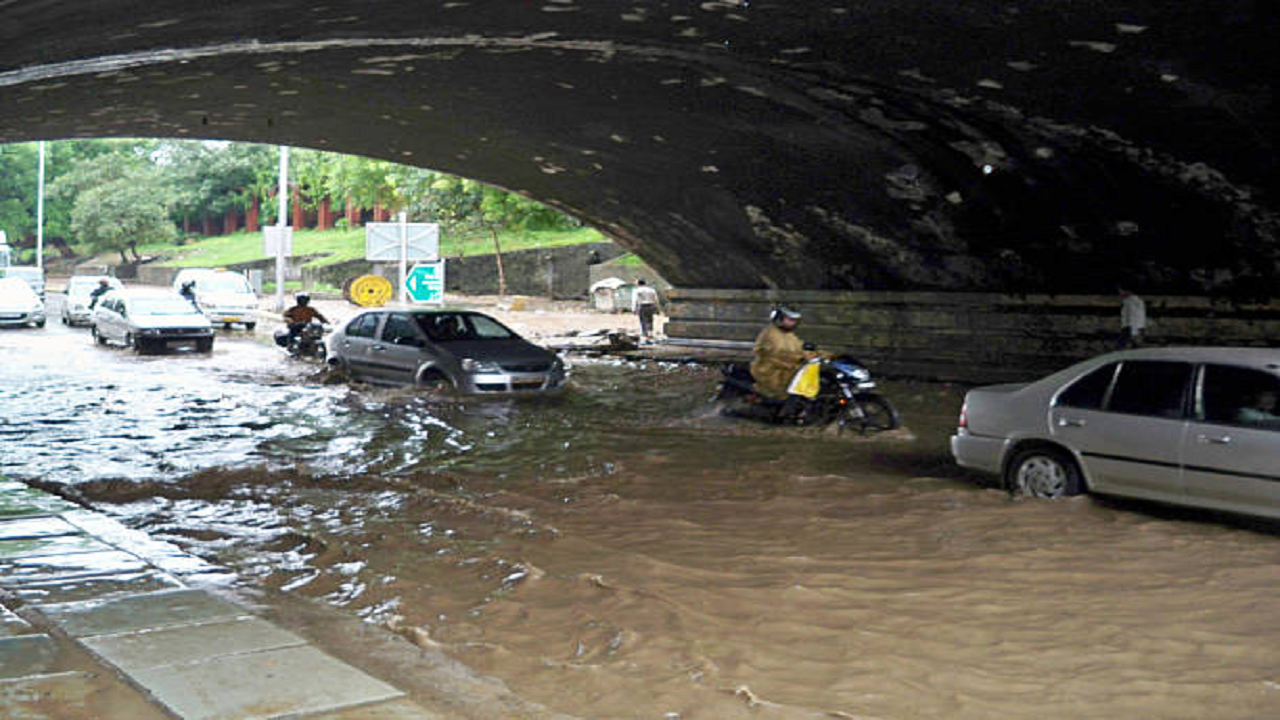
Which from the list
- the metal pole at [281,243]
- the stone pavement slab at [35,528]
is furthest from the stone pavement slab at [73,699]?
the metal pole at [281,243]

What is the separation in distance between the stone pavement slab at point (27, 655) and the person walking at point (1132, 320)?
15.4 metres

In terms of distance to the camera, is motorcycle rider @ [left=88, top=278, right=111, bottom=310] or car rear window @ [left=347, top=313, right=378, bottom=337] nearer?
car rear window @ [left=347, top=313, right=378, bottom=337]

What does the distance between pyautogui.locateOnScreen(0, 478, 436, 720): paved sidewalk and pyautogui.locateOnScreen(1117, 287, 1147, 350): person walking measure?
1412 centimetres

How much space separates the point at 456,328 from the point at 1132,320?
32.9 ft

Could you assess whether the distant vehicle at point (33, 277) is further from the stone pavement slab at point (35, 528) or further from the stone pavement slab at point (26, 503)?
the stone pavement slab at point (35, 528)

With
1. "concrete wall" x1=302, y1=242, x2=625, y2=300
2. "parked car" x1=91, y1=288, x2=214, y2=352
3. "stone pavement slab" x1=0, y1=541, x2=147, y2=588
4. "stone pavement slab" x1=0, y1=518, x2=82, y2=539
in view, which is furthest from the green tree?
"stone pavement slab" x1=0, y1=541, x2=147, y2=588

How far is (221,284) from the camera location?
1320 inches

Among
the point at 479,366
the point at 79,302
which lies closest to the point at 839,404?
the point at 479,366

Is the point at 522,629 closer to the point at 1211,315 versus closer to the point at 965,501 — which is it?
the point at 965,501

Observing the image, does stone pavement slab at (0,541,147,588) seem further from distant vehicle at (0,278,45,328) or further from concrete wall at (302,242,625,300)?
concrete wall at (302,242,625,300)

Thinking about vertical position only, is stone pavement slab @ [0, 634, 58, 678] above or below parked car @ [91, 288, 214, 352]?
below

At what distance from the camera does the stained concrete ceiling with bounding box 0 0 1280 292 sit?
36.6 ft

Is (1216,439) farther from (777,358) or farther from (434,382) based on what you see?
(434,382)

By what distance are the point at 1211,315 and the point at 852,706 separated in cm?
1430
